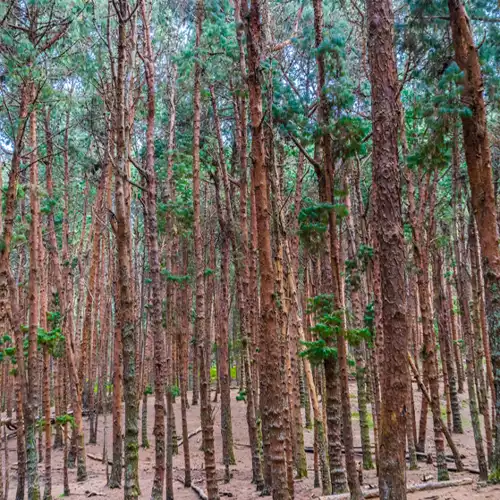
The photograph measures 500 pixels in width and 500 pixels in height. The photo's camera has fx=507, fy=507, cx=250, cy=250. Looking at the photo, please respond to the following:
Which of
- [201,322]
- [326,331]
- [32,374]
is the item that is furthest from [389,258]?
[32,374]

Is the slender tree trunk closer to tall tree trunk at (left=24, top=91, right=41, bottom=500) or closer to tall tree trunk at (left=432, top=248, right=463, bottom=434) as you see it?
tall tree trunk at (left=24, top=91, right=41, bottom=500)

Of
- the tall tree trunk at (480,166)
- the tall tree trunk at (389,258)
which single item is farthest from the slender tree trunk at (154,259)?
the tall tree trunk at (480,166)

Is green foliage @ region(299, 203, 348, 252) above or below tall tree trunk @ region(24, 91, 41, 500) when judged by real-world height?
above

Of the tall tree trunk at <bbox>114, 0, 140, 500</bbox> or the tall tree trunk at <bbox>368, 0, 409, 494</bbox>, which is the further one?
the tall tree trunk at <bbox>114, 0, 140, 500</bbox>

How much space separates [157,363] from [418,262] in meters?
4.92

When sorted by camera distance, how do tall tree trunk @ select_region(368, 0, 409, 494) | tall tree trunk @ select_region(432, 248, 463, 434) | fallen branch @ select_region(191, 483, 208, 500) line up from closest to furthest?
tall tree trunk @ select_region(368, 0, 409, 494)
fallen branch @ select_region(191, 483, 208, 500)
tall tree trunk @ select_region(432, 248, 463, 434)

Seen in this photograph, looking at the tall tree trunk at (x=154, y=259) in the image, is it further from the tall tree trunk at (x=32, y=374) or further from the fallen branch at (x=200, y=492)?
the tall tree trunk at (x=32, y=374)

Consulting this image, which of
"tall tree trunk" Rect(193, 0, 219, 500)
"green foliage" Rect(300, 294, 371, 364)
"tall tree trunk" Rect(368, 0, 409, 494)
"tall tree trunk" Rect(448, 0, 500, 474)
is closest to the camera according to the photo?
"tall tree trunk" Rect(368, 0, 409, 494)

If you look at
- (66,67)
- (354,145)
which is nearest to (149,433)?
(66,67)

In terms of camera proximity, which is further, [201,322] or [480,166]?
[201,322]

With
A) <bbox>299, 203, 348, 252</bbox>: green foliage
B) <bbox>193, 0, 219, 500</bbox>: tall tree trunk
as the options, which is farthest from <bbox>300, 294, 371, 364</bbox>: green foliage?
<bbox>193, 0, 219, 500</bbox>: tall tree trunk

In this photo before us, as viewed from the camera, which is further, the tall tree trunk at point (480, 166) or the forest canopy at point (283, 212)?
the tall tree trunk at point (480, 166)

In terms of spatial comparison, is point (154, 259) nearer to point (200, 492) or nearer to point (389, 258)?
point (389, 258)

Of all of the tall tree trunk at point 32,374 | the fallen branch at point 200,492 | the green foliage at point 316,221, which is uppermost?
the green foliage at point 316,221
